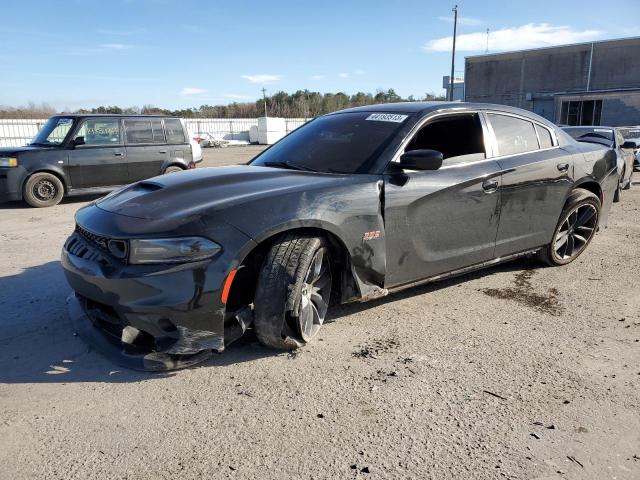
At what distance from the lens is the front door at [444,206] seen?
3.65 metres

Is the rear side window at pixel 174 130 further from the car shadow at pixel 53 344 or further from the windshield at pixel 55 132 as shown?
the car shadow at pixel 53 344

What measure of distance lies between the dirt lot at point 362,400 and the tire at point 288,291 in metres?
0.17

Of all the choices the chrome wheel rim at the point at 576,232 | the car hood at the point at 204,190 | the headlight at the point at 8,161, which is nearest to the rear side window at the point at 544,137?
the chrome wheel rim at the point at 576,232

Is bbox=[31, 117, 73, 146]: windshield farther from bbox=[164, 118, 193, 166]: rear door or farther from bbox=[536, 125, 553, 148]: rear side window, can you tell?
bbox=[536, 125, 553, 148]: rear side window

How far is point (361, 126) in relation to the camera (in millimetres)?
4164

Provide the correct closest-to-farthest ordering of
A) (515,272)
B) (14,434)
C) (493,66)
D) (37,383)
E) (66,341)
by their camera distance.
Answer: (14,434) < (37,383) < (66,341) < (515,272) < (493,66)

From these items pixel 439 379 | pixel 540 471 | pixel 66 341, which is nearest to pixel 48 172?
pixel 66 341

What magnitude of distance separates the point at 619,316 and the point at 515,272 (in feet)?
4.03

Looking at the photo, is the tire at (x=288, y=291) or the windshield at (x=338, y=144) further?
the windshield at (x=338, y=144)

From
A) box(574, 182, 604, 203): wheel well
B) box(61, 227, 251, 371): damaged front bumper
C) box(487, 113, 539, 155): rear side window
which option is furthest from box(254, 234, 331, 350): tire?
box(574, 182, 604, 203): wheel well

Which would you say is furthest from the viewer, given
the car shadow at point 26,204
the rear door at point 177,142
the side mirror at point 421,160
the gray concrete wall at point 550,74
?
the gray concrete wall at point 550,74

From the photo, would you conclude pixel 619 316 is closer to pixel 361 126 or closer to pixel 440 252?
pixel 440 252

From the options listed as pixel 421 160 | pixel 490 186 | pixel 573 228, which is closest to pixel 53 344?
pixel 421 160

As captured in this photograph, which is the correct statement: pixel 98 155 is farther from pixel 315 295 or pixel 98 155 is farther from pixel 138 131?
pixel 315 295
